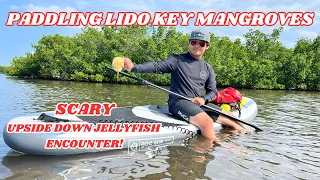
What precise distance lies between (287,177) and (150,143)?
2198 mm

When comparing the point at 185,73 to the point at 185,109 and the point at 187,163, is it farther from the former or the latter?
the point at 187,163

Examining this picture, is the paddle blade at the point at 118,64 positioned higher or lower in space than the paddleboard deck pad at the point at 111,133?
higher

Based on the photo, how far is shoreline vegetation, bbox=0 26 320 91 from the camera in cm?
3953

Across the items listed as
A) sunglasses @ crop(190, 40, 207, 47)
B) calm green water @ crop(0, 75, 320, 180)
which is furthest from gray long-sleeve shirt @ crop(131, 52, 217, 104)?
calm green water @ crop(0, 75, 320, 180)

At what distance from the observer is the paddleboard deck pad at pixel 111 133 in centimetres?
408

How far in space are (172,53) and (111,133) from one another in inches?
1445

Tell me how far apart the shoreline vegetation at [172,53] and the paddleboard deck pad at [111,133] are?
1256 inches

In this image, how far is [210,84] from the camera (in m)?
5.88

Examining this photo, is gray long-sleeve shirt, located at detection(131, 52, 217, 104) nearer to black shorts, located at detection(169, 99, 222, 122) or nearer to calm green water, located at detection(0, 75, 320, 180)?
black shorts, located at detection(169, 99, 222, 122)

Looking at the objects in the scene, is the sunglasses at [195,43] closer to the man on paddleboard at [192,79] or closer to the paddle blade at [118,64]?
the man on paddleboard at [192,79]

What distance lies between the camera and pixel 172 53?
40750mm

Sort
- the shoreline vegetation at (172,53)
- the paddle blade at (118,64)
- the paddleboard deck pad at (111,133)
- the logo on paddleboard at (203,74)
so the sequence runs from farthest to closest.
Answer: the shoreline vegetation at (172,53), the logo on paddleboard at (203,74), the paddle blade at (118,64), the paddleboard deck pad at (111,133)

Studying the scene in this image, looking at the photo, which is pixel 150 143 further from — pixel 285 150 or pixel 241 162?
pixel 285 150

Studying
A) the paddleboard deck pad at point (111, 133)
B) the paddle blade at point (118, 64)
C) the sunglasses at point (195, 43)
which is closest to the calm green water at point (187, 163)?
the paddleboard deck pad at point (111, 133)
